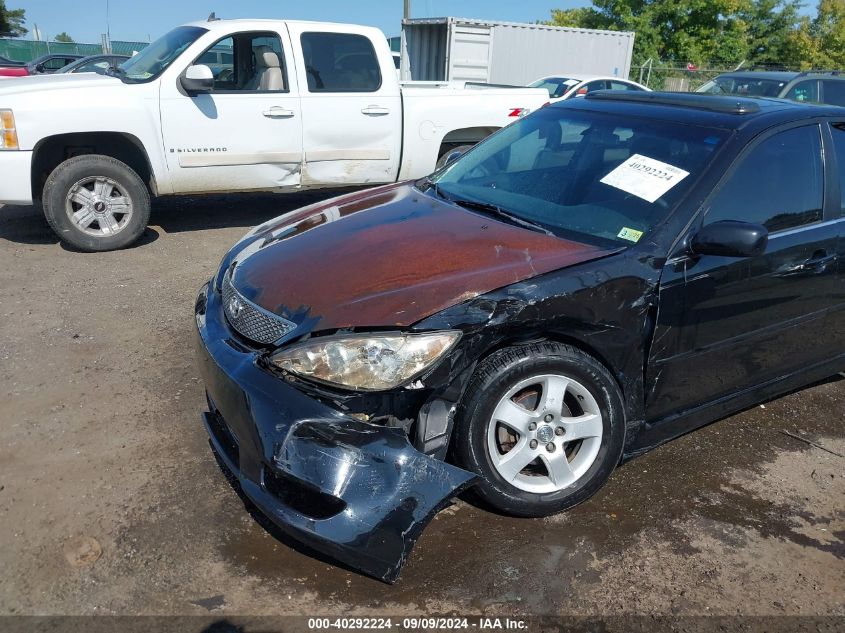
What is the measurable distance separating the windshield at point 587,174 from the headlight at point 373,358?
0.94 m

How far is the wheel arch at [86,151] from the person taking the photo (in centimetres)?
634

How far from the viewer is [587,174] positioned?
3537 mm

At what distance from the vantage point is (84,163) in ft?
20.6

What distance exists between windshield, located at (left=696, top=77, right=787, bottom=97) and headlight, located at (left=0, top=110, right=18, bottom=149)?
10085 mm

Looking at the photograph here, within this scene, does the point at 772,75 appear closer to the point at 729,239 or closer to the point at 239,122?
the point at 239,122

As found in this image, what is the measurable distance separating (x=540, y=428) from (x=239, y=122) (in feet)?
16.2

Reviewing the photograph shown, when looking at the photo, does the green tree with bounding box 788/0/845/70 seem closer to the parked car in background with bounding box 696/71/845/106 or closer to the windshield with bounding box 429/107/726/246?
the parked car in background with bounding box 696/71/845/106

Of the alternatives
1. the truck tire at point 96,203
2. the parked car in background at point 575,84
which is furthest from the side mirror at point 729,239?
the parked car in background at point 575,84

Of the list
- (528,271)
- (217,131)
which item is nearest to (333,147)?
(217,131)

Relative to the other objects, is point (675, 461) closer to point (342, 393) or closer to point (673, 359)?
point (673, 359)

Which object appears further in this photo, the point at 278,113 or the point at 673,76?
the point at 673,76

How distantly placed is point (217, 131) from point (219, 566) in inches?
191

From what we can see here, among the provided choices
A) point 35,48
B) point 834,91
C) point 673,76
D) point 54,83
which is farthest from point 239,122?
point 35,48

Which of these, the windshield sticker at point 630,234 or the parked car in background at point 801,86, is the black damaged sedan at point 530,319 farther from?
the parked car in background at point 801,86
